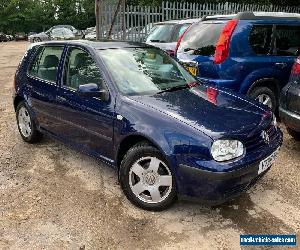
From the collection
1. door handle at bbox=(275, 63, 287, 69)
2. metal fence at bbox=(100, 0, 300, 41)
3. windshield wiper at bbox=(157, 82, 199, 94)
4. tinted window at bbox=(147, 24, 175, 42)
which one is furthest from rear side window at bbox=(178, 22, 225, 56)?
metal fence at bbox=(100, 0, 300, 41)

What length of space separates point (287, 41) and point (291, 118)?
221 centimetres

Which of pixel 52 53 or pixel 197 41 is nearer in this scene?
pixel 52 53

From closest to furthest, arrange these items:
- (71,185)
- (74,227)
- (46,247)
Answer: (46,247)
(74,227)
(71,185)

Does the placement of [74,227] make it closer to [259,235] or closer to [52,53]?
[259,235]

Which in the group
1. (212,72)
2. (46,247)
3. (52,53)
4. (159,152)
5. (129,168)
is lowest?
(46,247)

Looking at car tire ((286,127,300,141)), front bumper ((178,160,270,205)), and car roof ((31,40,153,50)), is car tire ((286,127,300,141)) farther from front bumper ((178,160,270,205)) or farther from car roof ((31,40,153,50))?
car roof ((31,40,153,50))

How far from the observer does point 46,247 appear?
10.6 feet

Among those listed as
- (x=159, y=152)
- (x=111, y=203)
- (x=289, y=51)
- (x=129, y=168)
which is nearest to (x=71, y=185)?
(x=111, y=203)

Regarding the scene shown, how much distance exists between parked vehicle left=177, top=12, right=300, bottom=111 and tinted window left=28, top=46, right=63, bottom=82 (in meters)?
2.22

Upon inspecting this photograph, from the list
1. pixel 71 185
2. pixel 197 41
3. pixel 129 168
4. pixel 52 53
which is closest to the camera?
pixel 129 168

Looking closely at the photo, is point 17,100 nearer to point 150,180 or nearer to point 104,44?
point 104,44

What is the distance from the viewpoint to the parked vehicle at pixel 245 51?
577 centimetres

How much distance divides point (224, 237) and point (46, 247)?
157 cm

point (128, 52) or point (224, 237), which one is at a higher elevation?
point (128, 52)
